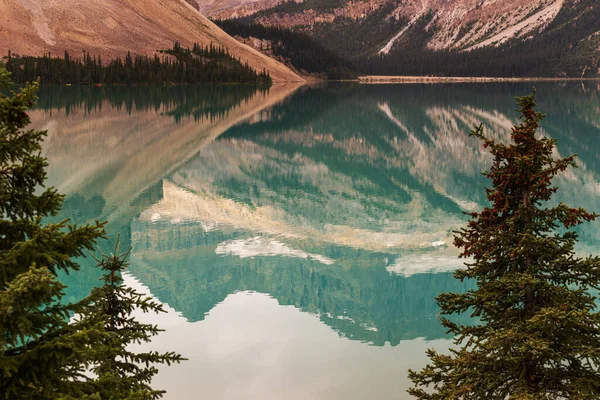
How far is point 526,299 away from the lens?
42.2 feet

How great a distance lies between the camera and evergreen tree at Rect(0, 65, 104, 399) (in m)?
6.93

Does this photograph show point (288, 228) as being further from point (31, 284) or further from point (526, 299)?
point (31, 284)

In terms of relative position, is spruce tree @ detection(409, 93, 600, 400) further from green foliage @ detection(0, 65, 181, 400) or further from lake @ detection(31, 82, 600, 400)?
lake @ detection(31, 82, 600, 400)

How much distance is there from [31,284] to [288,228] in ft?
128

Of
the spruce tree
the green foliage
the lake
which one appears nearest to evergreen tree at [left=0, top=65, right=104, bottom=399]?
the green foliage

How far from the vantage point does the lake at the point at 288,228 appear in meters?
23.2

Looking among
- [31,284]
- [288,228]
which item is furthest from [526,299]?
[288,228]

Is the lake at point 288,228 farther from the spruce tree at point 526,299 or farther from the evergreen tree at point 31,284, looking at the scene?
the evergreen tree at point 31,284

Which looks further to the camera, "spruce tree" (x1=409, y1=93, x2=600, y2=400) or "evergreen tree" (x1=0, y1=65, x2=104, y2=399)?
"spruce tree" (x1=409, y1=93, x2=600, y2=400)

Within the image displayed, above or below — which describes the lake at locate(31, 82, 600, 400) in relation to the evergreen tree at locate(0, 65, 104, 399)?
below

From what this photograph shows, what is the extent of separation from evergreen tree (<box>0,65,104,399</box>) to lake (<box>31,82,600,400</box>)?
12700mm

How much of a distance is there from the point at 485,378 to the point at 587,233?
34607 millimetres


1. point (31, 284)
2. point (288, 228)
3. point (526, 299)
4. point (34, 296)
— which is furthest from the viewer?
point (288, 228)

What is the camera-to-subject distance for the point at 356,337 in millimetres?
25594
